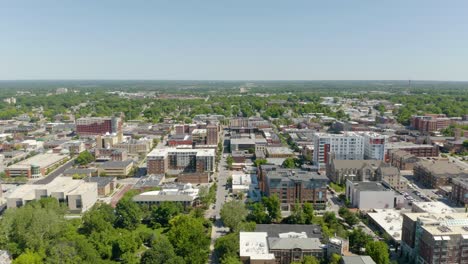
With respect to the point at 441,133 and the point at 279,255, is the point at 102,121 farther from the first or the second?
the point at 441,133

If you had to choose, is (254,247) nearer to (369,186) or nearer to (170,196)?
(170,196)

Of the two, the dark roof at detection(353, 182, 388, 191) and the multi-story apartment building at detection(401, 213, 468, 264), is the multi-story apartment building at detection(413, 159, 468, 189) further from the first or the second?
the multi-story apartment building at detection(401, 213, 468, 264)

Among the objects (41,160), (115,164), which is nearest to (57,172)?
(41,160)

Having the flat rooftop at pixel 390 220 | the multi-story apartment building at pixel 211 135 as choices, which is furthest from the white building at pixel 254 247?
the multi-story apartment building at pixel 211 135

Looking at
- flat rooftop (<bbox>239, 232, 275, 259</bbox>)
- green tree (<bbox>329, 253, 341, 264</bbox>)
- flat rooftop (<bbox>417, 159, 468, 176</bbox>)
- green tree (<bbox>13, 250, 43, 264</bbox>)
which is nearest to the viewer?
green tree (<bbox>13, 250, 43, 264</bbox>)

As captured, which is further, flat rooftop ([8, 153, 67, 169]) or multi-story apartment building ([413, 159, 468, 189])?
flat rooftop ([8, 153, 67, 169])

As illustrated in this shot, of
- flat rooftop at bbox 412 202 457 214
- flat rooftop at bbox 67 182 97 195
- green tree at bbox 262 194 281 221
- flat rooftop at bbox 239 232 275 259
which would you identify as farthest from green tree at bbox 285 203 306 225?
flat rooftop at bbox 67 182 97 195

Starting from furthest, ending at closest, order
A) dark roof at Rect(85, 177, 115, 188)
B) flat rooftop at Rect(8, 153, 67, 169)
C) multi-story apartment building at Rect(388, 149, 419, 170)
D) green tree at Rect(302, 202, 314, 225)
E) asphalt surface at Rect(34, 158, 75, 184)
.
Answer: multi-story apartment building at Rect(388, 149, 419, 170)
flat rooftop at Rect(8, 153, 67, 169)
asphalt surface at Rect(34, 158, 75, 184)
dark roof at Rect(85, 177, 115, 188)
green tree at Rect(302, 202, 314, 225)
